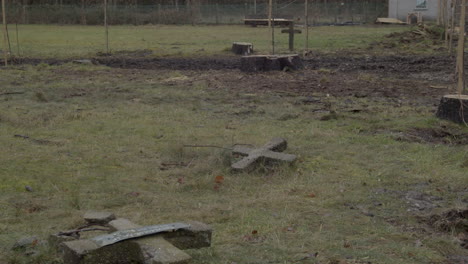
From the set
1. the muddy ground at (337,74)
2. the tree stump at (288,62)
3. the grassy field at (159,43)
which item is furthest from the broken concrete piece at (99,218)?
the grassy field at (159,43)

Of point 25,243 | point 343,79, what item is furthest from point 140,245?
point 343,79

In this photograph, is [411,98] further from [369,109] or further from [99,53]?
[99,53]

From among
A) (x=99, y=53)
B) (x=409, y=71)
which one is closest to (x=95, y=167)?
(x=409, y=71)

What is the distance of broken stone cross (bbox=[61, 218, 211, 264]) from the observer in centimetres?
440

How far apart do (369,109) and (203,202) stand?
5.89 m

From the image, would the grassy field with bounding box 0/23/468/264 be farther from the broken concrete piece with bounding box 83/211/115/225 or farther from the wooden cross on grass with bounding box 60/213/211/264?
the broken concrete piece with bounding box 83/211/115/225

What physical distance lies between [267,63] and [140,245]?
514 inches

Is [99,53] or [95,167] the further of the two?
[99,53]

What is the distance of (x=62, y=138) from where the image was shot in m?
9.59

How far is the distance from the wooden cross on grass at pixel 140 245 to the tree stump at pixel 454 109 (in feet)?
20.4

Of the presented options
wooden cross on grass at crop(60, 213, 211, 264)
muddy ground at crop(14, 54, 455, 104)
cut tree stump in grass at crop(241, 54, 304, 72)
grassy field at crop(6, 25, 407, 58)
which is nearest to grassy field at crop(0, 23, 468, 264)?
wooden cross on grass at crop(60, 213, 211, 264)

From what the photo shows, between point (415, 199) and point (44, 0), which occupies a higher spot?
point (44, 0)

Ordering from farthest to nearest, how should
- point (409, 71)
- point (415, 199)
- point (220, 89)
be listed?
point (409, 71)
point (220, 89)
point (415, 199)

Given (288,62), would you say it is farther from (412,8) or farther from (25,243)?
(412,8)
